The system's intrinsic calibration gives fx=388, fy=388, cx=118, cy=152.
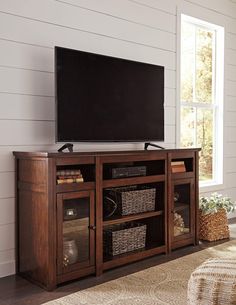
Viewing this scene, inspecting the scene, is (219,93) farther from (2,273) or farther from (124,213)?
(2,273)

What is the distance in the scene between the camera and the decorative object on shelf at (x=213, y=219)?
3.70m

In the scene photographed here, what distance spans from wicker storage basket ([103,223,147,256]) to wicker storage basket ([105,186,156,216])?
0.15 metres

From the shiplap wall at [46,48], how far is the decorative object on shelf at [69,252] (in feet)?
1.57

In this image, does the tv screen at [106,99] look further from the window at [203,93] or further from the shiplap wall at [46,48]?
the window at [203,93]

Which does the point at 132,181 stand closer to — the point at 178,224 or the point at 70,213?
the point at 70,213

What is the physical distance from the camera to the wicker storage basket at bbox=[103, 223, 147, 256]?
296 centimetres

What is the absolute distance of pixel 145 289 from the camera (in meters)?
2.49

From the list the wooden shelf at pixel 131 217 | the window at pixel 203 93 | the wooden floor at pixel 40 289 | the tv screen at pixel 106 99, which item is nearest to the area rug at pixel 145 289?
the wooden floor at pixel 40 289

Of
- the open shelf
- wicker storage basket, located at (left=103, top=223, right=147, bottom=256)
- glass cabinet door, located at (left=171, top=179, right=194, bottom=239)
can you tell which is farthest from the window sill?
wicker storage basket, located at (left=103, top=223, right=147, bottom=256)

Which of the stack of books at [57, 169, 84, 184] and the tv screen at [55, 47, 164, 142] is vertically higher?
the tv screen at [55, 47, 164, 142]

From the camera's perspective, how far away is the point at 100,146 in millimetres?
3377

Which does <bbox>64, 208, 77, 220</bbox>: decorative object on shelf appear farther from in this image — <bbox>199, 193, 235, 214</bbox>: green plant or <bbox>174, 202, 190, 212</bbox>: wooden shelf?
<bbox>199, 193, 235, 214</bbox>: green plant

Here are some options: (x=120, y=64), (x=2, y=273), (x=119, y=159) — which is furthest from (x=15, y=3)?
(x=2, y=273)

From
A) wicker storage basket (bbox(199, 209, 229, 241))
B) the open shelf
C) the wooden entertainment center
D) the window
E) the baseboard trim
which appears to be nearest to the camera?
the wooden entertainment center
